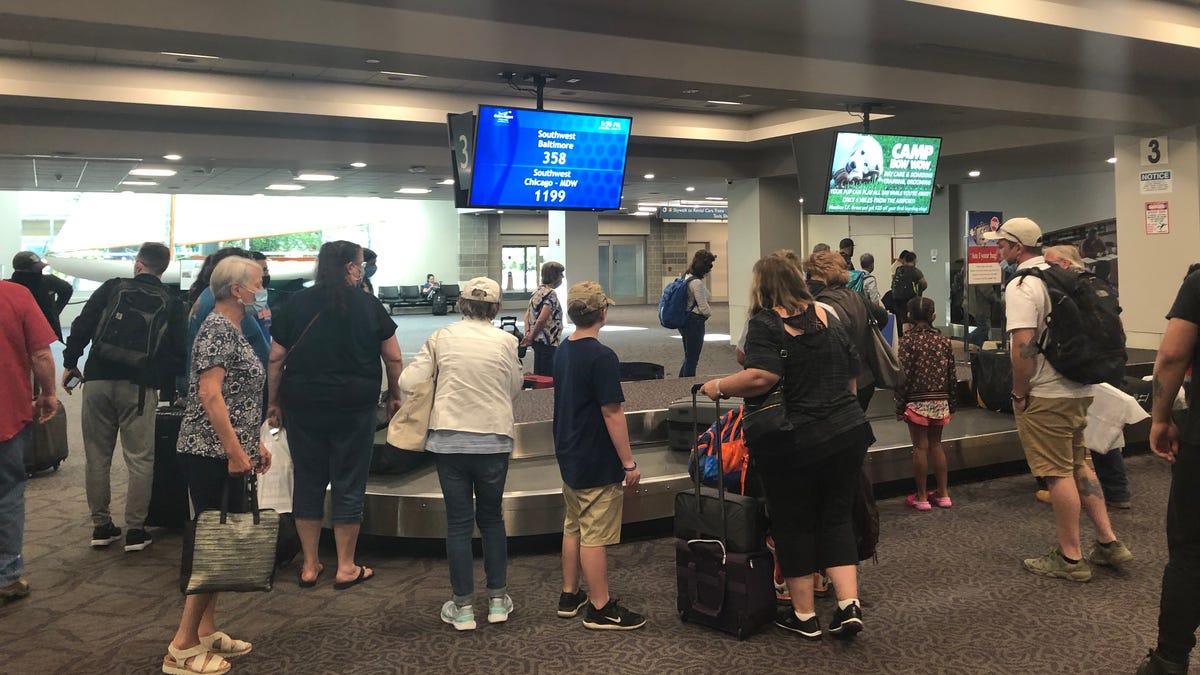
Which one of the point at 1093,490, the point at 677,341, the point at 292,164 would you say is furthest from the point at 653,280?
the point at 1093,490

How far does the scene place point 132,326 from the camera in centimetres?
475

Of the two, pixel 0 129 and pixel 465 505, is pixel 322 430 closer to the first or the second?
pixel 465 505

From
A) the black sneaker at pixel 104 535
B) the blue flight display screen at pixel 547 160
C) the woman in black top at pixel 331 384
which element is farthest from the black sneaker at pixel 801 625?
the blue flight display screen at pixel 547 160

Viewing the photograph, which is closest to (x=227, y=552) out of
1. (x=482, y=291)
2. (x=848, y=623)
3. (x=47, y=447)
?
(x=482, y=291)

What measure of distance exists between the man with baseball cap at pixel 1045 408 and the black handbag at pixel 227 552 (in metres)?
3.29

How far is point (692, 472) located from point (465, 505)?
1.07 meters

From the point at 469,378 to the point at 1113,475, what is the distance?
4198 millimetres

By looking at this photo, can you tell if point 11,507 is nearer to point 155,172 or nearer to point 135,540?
point 135,540

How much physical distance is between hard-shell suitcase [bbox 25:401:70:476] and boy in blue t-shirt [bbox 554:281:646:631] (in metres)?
4.85

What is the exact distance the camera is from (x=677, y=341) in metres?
16.4

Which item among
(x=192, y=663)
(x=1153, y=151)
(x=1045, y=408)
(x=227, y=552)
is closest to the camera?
(x=227, y=552)

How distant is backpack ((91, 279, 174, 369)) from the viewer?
470cm

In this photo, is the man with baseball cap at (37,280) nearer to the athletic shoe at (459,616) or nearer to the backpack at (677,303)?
the athletic shoe at (459,616)

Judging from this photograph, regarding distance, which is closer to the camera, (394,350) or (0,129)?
(394,350)
